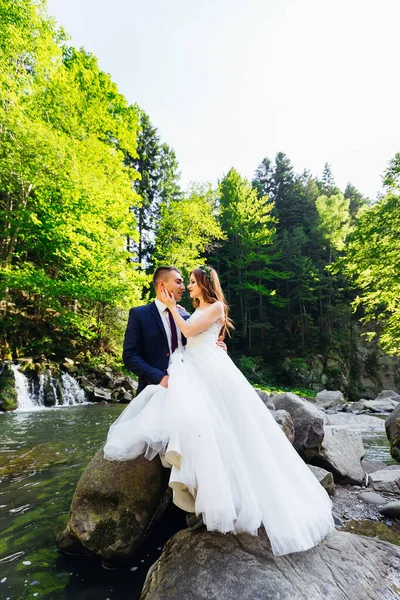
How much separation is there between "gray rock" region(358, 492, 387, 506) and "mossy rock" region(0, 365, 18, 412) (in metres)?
11.5

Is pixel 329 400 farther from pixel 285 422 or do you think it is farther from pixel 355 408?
pixel 285 422

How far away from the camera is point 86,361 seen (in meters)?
16.6

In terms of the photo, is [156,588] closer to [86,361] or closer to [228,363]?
[228,363]

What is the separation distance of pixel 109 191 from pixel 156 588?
13013 mm

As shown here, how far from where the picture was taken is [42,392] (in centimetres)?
1284

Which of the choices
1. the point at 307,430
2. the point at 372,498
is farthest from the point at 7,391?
the point at 372,498

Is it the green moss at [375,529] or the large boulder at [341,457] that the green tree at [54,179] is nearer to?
the large boulder at [341,457]

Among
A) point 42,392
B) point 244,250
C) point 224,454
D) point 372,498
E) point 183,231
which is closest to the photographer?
point 224,454

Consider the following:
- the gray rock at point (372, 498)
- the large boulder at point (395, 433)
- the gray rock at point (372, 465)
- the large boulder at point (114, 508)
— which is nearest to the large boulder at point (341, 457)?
the gray rock at point (372, 465)

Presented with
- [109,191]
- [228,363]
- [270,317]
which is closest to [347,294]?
[270,317]

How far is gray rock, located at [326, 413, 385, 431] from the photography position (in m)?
11.2

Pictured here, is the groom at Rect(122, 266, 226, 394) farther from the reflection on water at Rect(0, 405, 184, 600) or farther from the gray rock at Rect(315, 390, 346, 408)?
the gray rock at Rect(315, 390, 346, 408)

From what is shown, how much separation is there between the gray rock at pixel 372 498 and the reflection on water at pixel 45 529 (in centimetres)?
285

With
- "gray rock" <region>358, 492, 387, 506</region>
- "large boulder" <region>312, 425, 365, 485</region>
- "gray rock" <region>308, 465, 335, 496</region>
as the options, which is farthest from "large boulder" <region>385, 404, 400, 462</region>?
"gray rock" <region>308, 465, 335, 496</region>
